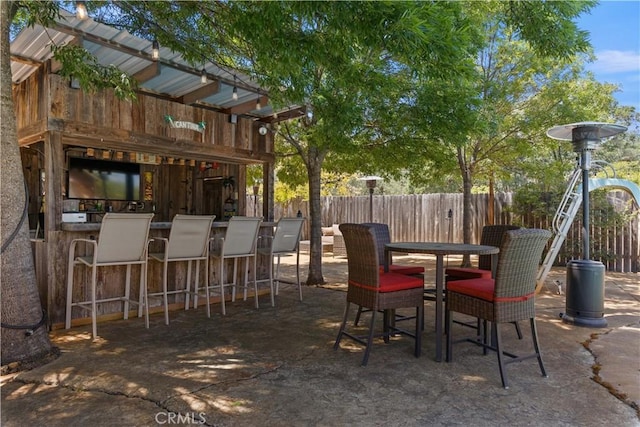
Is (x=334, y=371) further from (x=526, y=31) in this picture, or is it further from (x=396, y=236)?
(x=396, y=236)

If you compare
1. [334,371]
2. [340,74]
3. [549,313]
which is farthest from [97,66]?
[549,313]

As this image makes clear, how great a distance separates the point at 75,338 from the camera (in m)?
3.61

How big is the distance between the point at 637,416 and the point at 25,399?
346 centimetres

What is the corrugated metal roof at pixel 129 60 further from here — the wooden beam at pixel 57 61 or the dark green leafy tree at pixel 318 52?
the dark green leafy tree at pixel 318 52

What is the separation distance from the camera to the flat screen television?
6.61 meters

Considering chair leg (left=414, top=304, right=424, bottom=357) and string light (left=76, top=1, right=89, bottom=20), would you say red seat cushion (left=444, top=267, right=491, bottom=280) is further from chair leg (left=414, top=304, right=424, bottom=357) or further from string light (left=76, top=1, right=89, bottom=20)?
string light (left=76, top=1, right=89, bottom=20)

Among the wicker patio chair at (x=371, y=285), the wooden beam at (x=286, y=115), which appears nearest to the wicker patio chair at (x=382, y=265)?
the wicker patio chair at (x=371, y=285)

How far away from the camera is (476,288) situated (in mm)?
2871

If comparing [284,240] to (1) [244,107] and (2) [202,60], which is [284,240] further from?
(2) [202,60]

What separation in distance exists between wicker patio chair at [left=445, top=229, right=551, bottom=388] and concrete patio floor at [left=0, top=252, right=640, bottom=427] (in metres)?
0.33

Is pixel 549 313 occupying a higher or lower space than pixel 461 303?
lower

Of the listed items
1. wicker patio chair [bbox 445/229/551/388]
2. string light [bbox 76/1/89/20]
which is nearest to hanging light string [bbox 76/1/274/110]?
string light [bbox 76/1/89/20]

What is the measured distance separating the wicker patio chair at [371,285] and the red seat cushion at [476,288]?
0.29m

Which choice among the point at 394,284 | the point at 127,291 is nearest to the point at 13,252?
the point at 127,291
